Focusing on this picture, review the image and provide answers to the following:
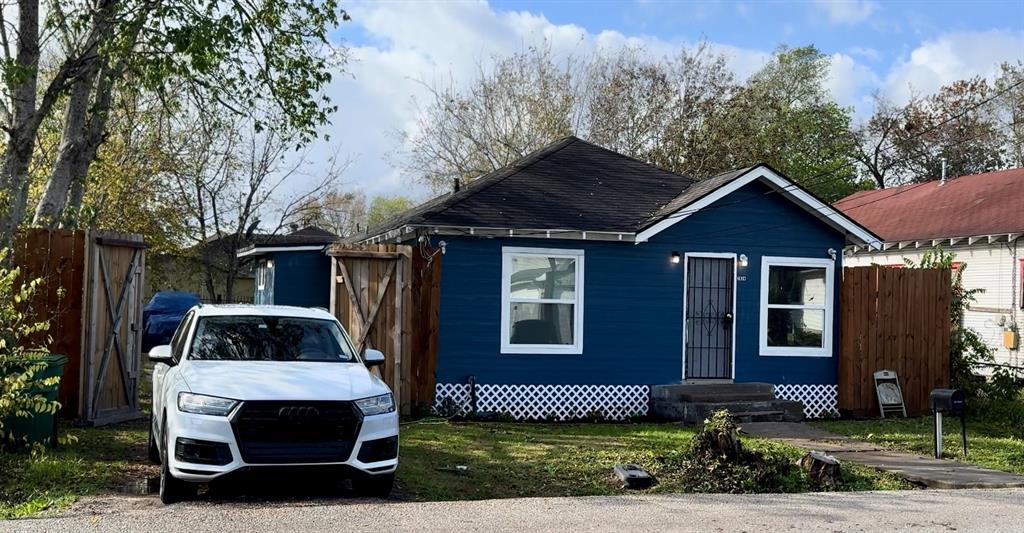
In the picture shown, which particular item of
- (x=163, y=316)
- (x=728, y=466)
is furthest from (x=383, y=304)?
(x=163, y=316)

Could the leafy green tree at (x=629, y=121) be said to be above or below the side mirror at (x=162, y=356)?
above

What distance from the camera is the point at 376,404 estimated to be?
24.6 ft

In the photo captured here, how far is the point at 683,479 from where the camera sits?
8750mm

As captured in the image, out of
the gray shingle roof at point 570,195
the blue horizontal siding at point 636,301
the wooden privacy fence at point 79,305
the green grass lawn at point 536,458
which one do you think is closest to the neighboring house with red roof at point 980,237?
the blue horizontal siding at point 636,301

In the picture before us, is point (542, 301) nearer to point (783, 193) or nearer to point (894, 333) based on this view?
point (783, 193)

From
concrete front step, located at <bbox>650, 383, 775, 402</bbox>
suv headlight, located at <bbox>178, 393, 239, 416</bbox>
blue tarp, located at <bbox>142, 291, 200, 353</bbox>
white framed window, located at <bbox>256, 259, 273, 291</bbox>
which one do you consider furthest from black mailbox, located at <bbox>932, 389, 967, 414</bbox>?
blue tarp, located at <bbox>142, 291, 200, 353</bbox>

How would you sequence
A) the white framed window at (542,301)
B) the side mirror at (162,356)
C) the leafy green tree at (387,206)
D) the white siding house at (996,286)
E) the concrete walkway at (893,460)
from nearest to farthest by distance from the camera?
the side mirror at (162,356), the concrete walkway at (893,460), the white framed window at (542,301), the white siding house at (996,286), the leafy green tree at (387,206)

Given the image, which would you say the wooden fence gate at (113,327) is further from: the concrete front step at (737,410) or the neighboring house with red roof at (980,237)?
the neighboring house with red roof at (980,237)

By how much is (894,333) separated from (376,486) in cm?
1031

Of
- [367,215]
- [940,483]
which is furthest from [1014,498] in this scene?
[367,215]

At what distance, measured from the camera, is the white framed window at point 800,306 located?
581 inches

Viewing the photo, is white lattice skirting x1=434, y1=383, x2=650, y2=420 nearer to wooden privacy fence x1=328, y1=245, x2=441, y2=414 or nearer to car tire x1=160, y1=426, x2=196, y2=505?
wooden privacy fence x1=328, y1=245, x2=441, y2=414

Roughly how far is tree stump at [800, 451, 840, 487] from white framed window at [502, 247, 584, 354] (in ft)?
17.8

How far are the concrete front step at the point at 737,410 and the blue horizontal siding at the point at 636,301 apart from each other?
60cm
